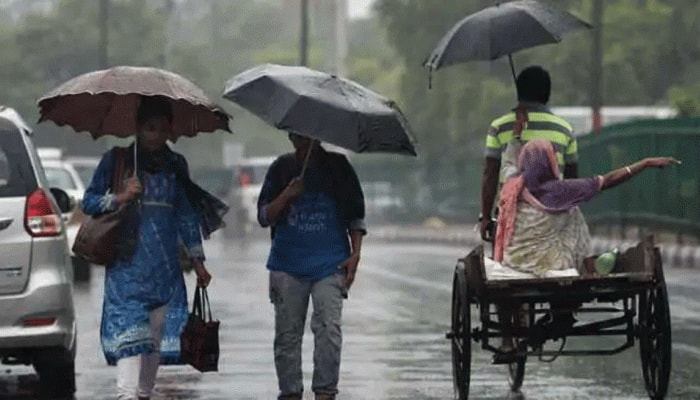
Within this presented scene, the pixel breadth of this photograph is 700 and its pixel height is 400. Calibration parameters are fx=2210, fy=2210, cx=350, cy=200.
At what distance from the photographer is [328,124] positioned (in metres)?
10.6

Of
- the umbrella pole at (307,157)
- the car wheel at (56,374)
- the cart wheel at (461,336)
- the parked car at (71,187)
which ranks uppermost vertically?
the umbrella pole at (307,157)

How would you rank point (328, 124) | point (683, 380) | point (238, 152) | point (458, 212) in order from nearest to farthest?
point (328, 124) < point (683, 380) < point (458, 212) < point (238, 152)

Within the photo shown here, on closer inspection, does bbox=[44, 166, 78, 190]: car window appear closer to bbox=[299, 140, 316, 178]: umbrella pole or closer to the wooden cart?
the wooden cart

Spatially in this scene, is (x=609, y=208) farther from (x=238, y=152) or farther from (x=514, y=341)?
(x=238, y=152)

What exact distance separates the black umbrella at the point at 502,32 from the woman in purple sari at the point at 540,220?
930 millimetres

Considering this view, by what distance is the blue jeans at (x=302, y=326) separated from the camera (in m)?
11.1

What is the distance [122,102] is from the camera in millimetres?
11273

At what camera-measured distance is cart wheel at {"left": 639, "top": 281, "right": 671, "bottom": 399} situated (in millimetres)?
11117

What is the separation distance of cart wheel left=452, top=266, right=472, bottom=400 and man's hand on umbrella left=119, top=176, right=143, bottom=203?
203 centimetres

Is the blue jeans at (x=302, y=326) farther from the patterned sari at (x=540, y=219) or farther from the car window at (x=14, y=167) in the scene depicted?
the car window at (x=14, y=167)

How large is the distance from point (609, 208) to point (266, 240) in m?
14.3

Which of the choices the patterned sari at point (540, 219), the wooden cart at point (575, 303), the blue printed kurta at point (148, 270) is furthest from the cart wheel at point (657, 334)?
the blue printed kurta at point (148, 270)

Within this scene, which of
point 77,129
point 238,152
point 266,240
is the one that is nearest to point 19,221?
point 77,129

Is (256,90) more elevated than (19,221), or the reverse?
(256,90)
